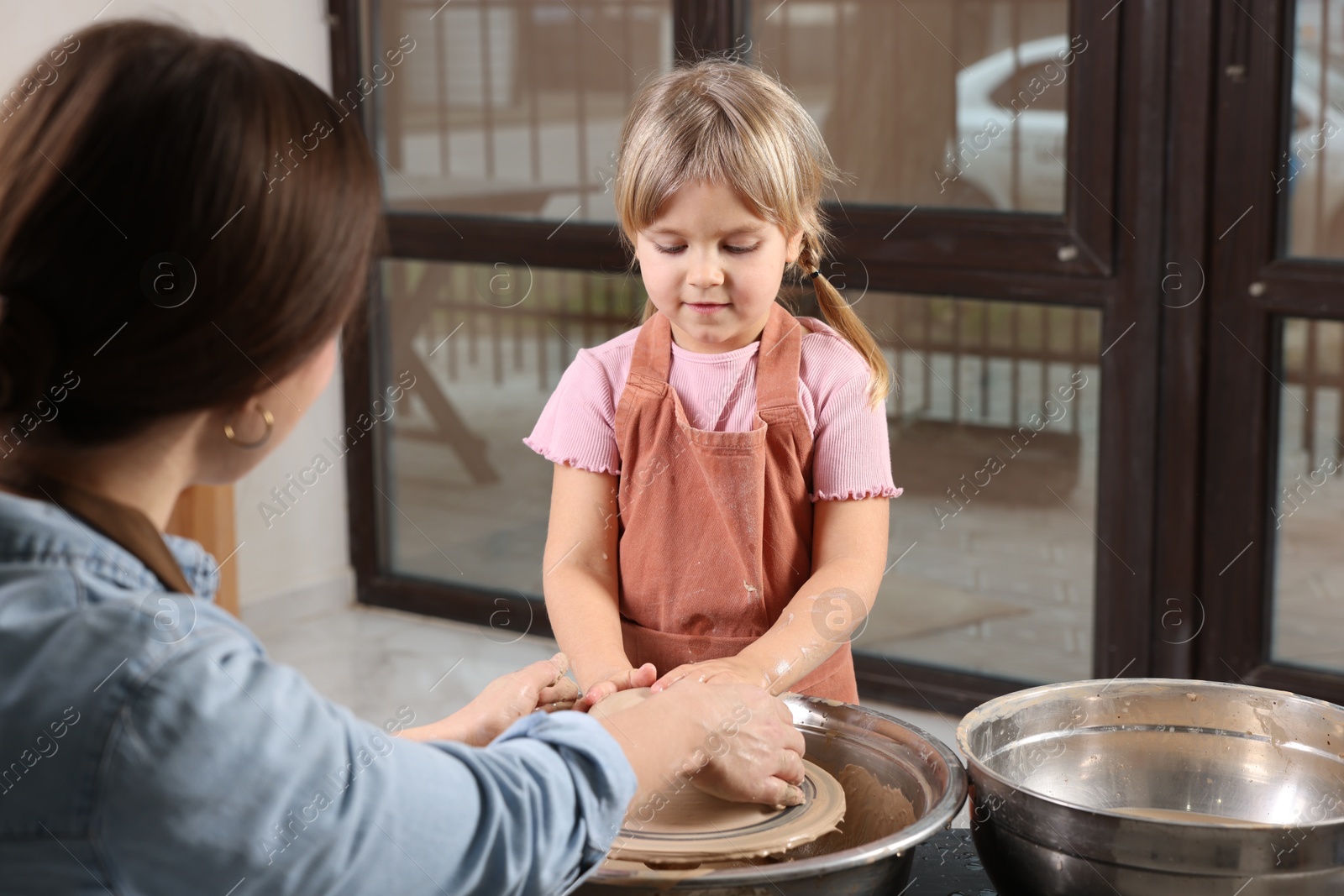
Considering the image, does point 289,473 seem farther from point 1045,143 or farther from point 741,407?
point 741,407

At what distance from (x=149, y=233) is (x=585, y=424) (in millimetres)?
790

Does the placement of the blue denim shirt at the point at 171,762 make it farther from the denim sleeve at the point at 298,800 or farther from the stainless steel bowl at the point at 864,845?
the stainless steel bowl at the point at 864,845

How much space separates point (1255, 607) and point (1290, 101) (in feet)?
2.94

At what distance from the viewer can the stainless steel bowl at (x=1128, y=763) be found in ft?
2.98

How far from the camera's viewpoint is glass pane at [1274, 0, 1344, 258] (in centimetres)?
232

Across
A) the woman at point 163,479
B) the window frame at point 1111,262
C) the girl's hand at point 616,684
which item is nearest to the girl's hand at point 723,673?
the girl's hand at point 616,684

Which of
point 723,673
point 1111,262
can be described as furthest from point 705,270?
point 1111,262

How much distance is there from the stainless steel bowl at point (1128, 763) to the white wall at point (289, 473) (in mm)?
2366

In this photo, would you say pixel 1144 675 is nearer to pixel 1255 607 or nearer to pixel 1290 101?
pixel 1255 607

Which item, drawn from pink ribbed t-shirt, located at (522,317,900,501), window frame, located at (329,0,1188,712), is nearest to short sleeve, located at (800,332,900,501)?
pink ribbed t-shirt, located at (522,317,900,501)

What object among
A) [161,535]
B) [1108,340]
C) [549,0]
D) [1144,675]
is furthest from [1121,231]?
[161,535]

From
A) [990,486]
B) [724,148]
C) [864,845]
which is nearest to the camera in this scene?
[864,845]

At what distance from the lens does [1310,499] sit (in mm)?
2494

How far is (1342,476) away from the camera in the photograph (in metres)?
2.47
